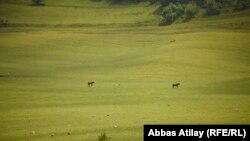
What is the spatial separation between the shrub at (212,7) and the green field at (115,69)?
0.13 metres

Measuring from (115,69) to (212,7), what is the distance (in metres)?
2.43

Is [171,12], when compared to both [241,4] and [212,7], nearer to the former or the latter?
[212,7]

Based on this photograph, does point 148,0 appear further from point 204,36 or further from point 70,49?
point 70,49

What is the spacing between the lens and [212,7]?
8852 mm

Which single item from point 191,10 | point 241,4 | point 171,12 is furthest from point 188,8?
point 241,4

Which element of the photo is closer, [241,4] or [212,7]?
[241,4]

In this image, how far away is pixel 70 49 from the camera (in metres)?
8.79

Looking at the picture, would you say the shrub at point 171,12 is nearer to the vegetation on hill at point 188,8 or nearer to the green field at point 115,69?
the vegetation on hill at point 188,8

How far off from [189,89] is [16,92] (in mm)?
3517

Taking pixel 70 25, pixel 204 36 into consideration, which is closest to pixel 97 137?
pixel 70 25

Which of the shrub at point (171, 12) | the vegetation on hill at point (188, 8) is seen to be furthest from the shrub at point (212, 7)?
the shrub at point (171, 12)

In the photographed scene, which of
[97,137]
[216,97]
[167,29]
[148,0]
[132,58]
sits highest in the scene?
[148,0]

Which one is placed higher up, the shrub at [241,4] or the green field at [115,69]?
the shrub at [241,4]

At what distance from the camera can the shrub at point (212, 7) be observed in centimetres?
882
